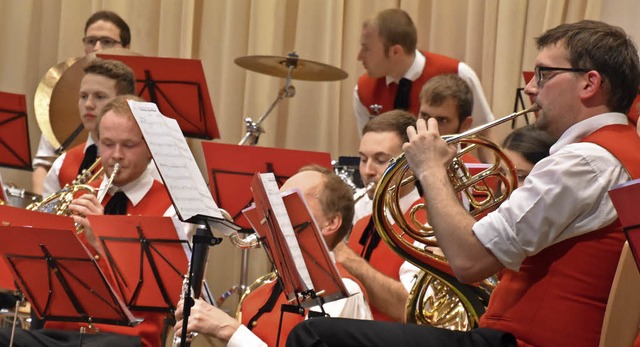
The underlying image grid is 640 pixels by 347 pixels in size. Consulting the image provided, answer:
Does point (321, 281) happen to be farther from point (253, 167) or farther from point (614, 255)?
point (253, 167)

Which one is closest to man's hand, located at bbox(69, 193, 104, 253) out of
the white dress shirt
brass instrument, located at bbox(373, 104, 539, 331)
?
brass instrument, located at bbox(373, 104, 539, 331)

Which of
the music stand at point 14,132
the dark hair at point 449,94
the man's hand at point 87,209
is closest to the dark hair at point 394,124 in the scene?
the dark hair at point 449,94

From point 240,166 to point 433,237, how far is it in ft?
5.29

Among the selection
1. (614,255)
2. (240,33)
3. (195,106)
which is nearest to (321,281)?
(614,255)

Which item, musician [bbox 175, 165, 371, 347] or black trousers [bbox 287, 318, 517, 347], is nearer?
black trousers [bbox 287, 318, 517, 347]

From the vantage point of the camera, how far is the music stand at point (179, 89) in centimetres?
483

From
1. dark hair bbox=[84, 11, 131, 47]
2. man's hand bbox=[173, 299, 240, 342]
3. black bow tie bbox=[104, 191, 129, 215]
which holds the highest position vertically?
dark hair bbox=[84, 11, 131, 47]

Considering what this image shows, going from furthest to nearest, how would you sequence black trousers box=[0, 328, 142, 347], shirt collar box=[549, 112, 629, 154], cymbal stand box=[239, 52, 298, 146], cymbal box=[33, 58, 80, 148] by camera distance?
cymbal box=[33, 58, 80, 148] → cymbal stand box=[239, 52, 298, 146] → black trousers box=[0, 328, 142, 347] → shirt collar box=[549, 112, 629, 154]

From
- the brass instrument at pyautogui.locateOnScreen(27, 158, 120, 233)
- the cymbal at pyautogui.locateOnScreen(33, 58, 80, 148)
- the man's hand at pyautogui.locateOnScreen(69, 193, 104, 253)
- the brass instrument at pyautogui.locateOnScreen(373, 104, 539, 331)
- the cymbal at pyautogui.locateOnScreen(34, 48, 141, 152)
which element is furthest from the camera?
the cymbal at pyautogui.locateOnScreen(33, 58, 80, 148)

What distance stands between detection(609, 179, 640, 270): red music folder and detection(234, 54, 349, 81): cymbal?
3493 mm

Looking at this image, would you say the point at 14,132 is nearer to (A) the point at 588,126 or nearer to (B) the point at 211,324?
(B) the point at 211,324

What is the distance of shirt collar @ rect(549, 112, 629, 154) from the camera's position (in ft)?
8.20

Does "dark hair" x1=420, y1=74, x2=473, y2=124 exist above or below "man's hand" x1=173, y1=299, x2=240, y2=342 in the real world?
above

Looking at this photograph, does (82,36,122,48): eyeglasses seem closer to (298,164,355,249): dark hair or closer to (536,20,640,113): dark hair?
(298,164,355,249): dark hair
